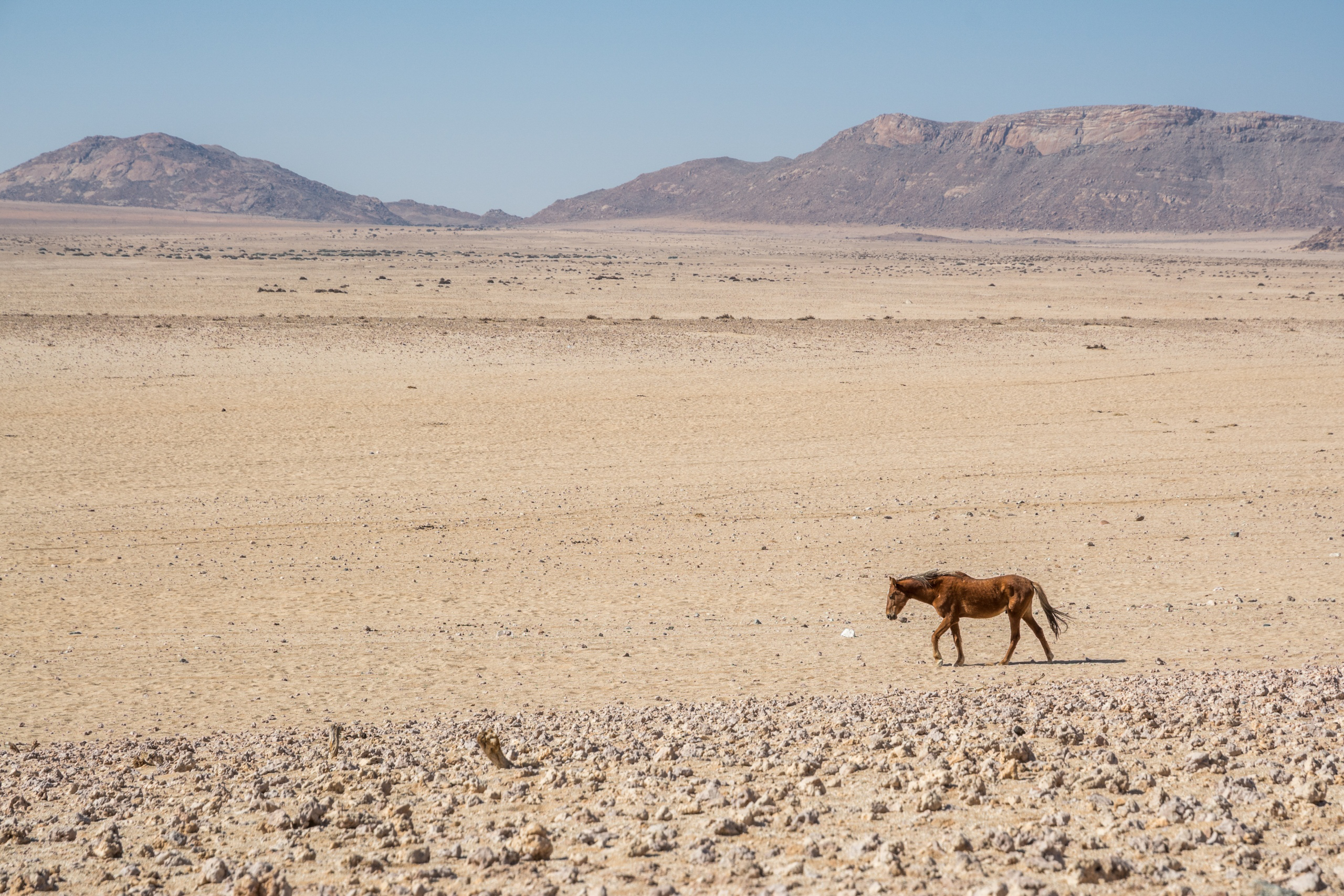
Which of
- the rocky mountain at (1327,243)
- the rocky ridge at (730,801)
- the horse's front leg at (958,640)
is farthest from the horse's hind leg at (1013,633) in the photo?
the rocky mountain at (1327,243)

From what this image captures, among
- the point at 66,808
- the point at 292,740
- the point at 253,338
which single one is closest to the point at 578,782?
the point at 292,740

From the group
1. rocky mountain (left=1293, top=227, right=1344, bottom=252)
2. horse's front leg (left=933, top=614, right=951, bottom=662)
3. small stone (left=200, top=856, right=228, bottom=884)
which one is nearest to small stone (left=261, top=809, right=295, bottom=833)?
small stone (left=200, top=856, right=228, bottom=884)

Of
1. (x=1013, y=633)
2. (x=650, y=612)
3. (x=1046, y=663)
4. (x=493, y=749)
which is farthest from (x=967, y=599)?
(x=493, y=749)

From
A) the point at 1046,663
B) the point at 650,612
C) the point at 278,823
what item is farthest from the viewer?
the point at 650,612

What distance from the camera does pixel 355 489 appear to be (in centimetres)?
1661

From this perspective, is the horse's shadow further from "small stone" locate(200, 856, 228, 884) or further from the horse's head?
"small stone" locate(200, 856, 228, 884)

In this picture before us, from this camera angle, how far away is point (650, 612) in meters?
11.0

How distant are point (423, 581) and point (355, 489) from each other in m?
4.89

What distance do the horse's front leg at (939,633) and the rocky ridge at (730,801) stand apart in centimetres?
132

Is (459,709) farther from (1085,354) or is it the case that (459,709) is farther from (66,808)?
(1085,354)

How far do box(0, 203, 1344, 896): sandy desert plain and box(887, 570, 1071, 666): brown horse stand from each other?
12.1 inches

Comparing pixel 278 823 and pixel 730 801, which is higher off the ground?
pixel 730 801

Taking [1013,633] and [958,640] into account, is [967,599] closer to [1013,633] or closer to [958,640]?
[958,640]

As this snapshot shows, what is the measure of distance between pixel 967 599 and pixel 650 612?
308cm
